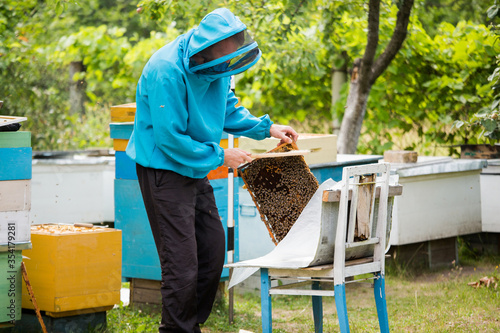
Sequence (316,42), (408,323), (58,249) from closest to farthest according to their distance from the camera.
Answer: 1. (58,249)
2. (408,323)
3. (316,42)

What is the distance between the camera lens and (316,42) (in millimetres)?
5852

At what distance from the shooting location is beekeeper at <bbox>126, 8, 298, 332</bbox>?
2494 mm

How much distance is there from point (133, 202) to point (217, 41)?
153 centimetres

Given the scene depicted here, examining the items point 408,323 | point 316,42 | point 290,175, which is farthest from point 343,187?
point 316,42

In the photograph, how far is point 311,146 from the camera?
164 inches

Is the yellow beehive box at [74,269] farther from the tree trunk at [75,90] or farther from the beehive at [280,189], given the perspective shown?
the tree trunk at [75,90]

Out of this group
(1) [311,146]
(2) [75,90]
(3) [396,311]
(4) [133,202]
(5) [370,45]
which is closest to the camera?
(4) [133,202]

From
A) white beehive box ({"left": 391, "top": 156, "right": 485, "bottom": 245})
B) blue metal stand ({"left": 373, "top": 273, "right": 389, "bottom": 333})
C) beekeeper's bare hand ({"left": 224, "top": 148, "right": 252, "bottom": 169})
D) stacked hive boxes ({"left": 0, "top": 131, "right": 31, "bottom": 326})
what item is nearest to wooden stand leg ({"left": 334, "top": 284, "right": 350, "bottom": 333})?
blue metal stand ({"left": 373, "top": 273, "right": 389, "bottom": 333})

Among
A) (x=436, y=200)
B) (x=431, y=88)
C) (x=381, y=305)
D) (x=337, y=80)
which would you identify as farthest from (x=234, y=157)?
(x=337, y=80)

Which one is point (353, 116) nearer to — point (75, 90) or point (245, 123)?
point (245, 123)

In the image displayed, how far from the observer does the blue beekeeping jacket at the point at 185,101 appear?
8.15 ft

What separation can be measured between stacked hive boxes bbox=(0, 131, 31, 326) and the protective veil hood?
0.95 meters

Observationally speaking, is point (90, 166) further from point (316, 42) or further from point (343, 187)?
point (343, 187)

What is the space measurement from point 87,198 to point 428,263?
2806mm
